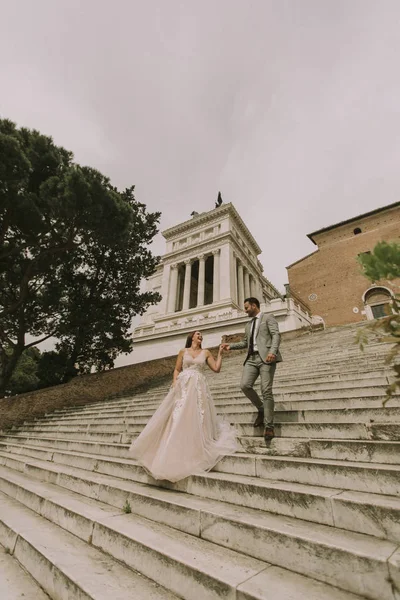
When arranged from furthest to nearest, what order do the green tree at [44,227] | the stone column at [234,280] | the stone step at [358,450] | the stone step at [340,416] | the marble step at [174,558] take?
the stone column at [234,280] < the green tree at [44,227] < the stone step at [340,416] < the stone step at [358,450] < the marble step at [174,558]

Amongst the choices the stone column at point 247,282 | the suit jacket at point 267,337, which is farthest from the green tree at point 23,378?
the suit jacket at point 267,337

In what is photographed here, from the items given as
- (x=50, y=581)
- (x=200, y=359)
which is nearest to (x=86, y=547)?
(x=50, y=581)

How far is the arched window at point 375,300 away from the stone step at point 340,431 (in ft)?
69.4

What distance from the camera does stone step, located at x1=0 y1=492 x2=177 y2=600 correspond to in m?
1.80

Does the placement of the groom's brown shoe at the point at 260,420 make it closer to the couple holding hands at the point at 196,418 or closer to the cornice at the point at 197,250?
the couple holding hands at the point at 196,418

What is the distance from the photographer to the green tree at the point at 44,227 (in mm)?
10594

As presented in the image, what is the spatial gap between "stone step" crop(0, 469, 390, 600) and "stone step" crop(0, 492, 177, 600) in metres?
0.09

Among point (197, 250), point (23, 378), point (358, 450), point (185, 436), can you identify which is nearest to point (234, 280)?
point (197, 250)

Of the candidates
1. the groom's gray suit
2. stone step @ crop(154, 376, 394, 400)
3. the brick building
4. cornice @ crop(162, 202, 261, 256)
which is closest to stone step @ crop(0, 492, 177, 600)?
the groom's gray suit

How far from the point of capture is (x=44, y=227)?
11.6 metres

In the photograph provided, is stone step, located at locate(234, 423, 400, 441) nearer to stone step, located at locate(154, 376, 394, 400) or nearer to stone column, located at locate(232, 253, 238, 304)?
stone step, located at locate(154, 376, 394, 400)

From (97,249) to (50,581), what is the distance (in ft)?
45.4

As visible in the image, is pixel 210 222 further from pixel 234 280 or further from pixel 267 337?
pixel 267 337

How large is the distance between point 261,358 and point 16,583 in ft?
10.3
